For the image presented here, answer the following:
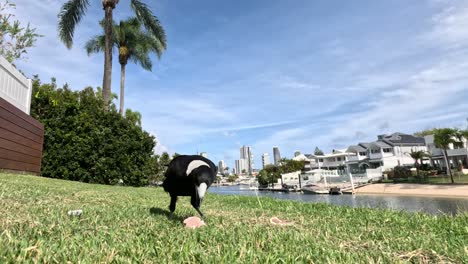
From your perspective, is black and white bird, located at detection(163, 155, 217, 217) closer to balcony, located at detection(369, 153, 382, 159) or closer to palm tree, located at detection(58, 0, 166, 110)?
palm tree, located at detection(58, 0, 166, 110)

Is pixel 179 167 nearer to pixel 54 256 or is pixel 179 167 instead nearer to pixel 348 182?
pixel 54 256

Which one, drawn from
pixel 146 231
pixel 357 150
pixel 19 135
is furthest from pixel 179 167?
pixel 357 150

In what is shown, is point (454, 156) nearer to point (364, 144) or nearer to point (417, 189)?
point (364, 144)

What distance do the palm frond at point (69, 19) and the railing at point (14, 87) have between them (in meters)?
7.50

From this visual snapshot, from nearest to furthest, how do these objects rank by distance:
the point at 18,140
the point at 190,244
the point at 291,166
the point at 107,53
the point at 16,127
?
1. the point at 190,244
2. the point at 16,127
3. the point at 18,140
4. the point at 107,53
5. the point at 291,166

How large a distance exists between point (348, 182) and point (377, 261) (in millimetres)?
47423

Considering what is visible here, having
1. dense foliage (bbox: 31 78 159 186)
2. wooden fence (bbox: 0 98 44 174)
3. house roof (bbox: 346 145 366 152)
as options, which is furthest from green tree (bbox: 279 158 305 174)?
wooden fence (bbox: 0 98 44 174)

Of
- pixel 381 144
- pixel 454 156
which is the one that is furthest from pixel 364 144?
pixel 454 156

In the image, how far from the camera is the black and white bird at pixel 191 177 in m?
3.84

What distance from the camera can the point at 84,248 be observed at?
86.4 inches

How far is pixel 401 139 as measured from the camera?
2489 inches

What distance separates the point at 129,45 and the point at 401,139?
5572 centimetres

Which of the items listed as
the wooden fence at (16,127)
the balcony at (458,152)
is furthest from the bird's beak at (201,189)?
the balcony at (458,152)

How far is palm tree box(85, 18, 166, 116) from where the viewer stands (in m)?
29.0
